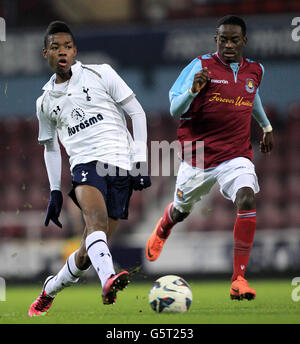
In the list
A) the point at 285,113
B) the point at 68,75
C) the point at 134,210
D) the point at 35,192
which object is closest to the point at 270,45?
the point at 285,113

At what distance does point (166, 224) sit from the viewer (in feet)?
23.0

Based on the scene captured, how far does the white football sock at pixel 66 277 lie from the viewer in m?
5.34

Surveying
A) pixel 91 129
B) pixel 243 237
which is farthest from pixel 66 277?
pixel 243 237

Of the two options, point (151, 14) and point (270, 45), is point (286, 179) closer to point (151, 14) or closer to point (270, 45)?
point (270, 45)

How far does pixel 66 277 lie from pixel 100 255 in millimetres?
706

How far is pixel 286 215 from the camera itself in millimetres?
13086

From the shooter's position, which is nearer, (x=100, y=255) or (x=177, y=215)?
(x=100, y=255)

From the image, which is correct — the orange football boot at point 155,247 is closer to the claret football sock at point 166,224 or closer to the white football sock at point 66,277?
the claret football sock at point 166,224

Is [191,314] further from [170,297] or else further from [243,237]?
[243,237]

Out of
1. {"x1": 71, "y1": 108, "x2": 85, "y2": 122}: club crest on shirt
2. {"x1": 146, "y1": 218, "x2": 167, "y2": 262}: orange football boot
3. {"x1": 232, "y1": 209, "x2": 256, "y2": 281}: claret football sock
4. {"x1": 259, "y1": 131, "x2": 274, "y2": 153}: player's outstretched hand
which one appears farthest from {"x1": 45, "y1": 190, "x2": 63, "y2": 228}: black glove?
{"x1": 259, "y1": 131, "x2": 274, "y2": 153}: player's outstretched hand

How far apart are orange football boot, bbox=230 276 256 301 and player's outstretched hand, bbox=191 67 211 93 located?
1.48m

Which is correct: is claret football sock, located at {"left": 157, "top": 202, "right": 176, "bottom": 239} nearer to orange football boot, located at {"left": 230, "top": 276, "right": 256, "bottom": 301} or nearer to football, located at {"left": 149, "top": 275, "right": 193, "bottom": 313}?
orange football boot, located at {"left": 230, "top": 276, "right": 256, "bottom": 301}

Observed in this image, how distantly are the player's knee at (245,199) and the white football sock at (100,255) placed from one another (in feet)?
4.05

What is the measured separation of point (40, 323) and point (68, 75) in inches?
72.4
